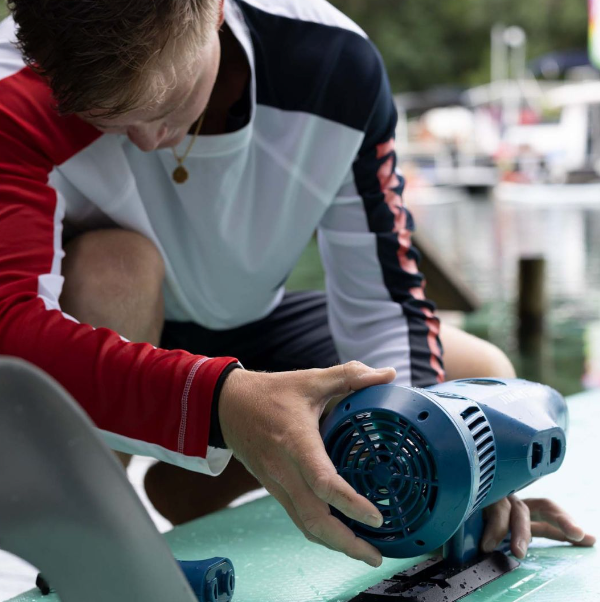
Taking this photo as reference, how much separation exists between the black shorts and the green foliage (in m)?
34.4

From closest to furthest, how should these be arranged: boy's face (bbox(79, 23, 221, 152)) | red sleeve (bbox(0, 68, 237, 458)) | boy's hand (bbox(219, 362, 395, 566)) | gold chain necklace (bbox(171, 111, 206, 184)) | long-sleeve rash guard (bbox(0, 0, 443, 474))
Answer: boy's hand (bbox(219, 362, 395, 566))
red sleeve (bbox(0, 68, 237, 458))
boy's face (bbox(79, 23, 221, 152))
long-sleeve rash guard (bbox(0, 0, 443, 474))
gold chain necklace (bbox(171, 111, 206, 184))

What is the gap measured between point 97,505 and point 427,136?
22.8 metres

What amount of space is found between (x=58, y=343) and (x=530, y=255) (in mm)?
5124

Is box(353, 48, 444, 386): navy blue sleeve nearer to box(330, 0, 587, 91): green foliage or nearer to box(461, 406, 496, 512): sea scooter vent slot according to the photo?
box(461, 406, 496, 512): sea scooter vent slot

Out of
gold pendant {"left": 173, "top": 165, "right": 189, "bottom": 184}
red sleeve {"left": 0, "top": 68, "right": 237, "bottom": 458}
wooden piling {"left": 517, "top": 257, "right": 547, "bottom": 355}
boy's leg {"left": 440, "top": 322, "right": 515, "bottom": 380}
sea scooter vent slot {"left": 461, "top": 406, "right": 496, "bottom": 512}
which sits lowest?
wooden piling {"left": 517, "top": 257, "right": 547, "bottom": 355}

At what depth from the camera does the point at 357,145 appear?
5.99 feet

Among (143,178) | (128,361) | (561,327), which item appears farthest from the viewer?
(561,327)

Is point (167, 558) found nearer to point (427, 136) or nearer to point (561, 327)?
point (561, 327)

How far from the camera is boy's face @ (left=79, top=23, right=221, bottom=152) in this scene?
138 centimetres

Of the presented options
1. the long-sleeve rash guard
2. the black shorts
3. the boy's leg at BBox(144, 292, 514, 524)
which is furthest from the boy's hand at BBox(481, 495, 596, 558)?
the black shorts

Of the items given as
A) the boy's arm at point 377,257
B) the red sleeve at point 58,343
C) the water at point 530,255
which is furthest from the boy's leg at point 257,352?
the water at point 530,255

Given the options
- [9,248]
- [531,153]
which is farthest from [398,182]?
[531,153]

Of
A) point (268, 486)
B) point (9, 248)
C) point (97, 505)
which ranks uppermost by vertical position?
point (9, 248)

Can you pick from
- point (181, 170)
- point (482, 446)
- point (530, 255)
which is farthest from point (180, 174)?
point (530, 255)
